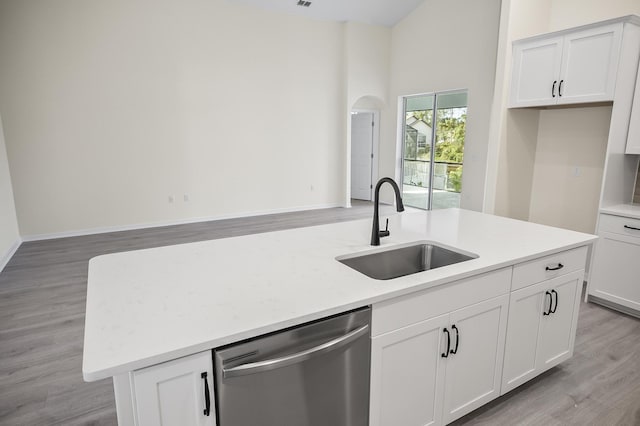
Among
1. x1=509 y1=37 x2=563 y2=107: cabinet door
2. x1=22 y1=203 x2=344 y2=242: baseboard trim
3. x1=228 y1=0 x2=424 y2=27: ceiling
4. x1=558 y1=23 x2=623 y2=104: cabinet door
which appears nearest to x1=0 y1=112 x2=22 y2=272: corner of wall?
x1=22 y1=203 x2=344 y2=242: baseboard trim

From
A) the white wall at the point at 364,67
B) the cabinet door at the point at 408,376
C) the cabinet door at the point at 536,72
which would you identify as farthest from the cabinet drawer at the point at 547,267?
the white wall at the point at 364,67

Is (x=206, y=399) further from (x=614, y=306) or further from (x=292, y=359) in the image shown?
(x=614, y=306)

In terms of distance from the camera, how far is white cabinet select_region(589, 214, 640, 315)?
3.04 m

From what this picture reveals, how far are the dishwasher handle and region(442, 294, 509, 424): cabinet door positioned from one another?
1.83 ft

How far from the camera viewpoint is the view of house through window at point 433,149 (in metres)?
6.56

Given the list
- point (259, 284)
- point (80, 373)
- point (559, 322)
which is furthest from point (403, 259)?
point (80, 373)

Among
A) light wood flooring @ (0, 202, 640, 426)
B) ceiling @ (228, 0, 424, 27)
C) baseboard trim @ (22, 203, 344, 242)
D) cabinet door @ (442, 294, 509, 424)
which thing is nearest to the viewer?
cabinet door @ (442, 294, 509, 424)

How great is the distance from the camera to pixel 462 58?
6094 millimetres

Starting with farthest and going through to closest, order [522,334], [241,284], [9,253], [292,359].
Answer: [9,253] → [522,334] → [241,284] → [292,359]

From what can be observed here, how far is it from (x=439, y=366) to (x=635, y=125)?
3.04 meters

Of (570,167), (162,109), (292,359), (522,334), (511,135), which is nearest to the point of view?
(292,359)

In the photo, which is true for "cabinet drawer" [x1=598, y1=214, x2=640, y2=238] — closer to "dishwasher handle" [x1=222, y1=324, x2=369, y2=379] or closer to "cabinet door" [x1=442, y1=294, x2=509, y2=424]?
"cabinet door" [x1=442, y1=294, x2=509, y2=424]

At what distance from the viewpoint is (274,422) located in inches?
47.7

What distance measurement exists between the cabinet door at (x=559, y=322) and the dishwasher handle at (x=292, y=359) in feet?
4.33
